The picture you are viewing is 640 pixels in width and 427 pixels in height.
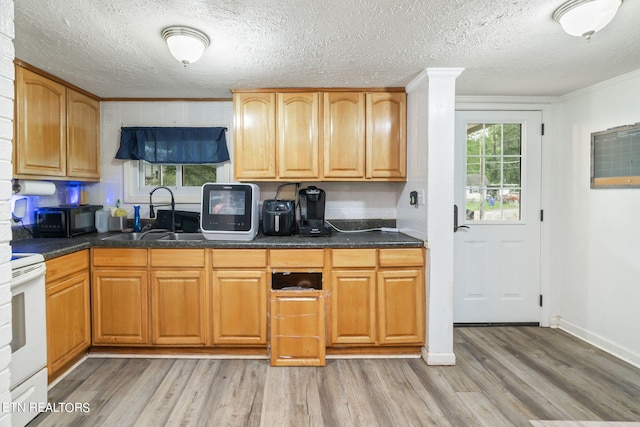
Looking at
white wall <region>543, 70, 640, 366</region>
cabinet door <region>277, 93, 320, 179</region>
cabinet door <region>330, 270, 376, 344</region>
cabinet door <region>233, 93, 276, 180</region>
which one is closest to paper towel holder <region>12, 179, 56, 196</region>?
cabinet door <region>233, 93, 276, 180</region>

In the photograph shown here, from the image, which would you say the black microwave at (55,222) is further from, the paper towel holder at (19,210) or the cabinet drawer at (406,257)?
the cabinet drawer at (406,257)

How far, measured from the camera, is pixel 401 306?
8.35ft

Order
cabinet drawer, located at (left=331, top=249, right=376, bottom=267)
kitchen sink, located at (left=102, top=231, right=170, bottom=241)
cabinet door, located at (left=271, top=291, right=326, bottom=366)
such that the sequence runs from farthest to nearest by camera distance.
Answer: kitchen sink, located at (left=102, top=231, right=170, bottom=241) → cabinet drawer, located at (left=331, top=249, right=376, bottom=267) → cabinet door, located at (left=271, top=291, right=326, bottom=366)

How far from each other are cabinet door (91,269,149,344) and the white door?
106 inches

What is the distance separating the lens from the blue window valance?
Result: 3098 mm

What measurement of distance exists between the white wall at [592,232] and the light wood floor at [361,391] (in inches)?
13.0

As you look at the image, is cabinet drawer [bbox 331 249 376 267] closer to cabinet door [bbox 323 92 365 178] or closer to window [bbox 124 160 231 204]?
cabinet door [bbox 323 92 365 178]

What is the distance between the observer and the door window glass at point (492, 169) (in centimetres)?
315

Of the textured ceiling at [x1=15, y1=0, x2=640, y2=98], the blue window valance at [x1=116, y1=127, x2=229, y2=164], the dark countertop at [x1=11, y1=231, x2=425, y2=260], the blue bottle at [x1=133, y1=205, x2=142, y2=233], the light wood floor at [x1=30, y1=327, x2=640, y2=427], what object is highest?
the textured ceiling at [x1=15, y1=0, x2=640, y2=98]

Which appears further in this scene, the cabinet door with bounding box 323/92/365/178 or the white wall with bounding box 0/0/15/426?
the cabinet door with bounding box 323/92/365/178

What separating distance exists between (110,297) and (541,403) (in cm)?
300

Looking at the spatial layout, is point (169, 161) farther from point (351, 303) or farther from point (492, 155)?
point (492, 155)

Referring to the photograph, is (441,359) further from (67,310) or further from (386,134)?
(67,310)

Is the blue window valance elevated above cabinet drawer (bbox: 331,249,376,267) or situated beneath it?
elevated above
